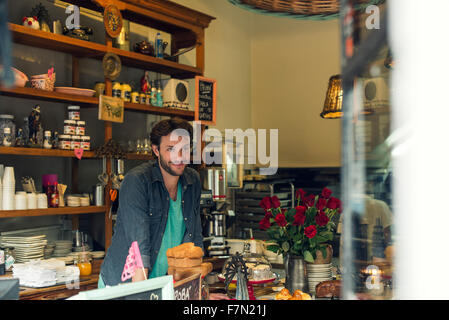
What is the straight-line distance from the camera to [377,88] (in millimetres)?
892

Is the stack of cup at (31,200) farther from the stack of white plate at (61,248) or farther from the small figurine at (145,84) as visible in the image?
the small figurine at (145,84)

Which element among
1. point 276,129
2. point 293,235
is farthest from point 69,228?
point 276,129

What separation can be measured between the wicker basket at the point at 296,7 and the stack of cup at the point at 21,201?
2071mm

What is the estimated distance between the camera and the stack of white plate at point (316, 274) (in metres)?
2.35

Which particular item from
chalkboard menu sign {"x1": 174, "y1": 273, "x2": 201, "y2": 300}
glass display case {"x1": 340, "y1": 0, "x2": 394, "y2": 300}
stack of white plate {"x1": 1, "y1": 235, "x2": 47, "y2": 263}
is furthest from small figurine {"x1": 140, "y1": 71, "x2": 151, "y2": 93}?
glass display case {"x1": 340, "y1": 0, "x2": 394, "y2": 300}

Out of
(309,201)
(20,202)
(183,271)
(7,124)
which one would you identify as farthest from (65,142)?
(183,271)

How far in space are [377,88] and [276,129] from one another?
557cm

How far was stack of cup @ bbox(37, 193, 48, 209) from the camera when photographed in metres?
3.45

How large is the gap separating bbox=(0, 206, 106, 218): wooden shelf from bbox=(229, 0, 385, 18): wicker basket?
81.5 inches

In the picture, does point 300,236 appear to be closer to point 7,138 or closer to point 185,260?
point 185,260

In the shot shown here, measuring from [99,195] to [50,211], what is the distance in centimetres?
48

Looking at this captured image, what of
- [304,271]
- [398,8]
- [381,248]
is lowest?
[304,271]

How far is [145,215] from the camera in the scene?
2273 mm
